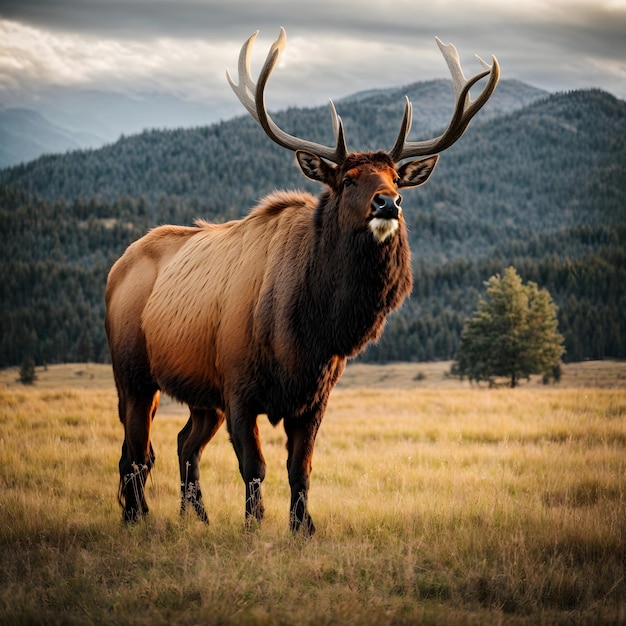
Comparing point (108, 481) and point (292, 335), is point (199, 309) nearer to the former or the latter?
point (292, 335)

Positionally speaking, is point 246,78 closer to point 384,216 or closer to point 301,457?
point 384,216

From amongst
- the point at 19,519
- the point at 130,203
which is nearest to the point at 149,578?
the point at 19,519

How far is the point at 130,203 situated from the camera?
157 m

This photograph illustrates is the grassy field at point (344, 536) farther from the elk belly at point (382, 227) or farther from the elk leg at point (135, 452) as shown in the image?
the elk belly at point (382, 227)

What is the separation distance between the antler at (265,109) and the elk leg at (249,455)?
246 centimetres

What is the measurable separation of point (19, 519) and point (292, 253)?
350 cm

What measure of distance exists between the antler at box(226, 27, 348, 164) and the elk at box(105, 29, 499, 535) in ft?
0.04

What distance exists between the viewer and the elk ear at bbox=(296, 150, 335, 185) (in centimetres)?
638

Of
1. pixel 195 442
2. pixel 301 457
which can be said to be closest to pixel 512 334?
pixel 195 442

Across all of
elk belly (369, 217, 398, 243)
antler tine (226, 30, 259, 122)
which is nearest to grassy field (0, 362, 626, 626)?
elk belly (369, 217, 398, 243)

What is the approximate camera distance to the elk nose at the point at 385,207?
18.7ft

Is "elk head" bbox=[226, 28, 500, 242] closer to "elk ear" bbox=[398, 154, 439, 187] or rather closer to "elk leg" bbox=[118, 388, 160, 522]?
"elk ear" bbox=[398, 154, 439, 187]

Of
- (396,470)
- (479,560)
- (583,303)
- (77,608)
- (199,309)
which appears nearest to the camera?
(77,608)

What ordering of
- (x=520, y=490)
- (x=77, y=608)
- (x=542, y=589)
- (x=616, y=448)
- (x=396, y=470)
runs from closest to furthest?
(x=77, y=608), (x=542, y=589), (x=520, y=490), (x=396, y=470), (x=616, y=448)
